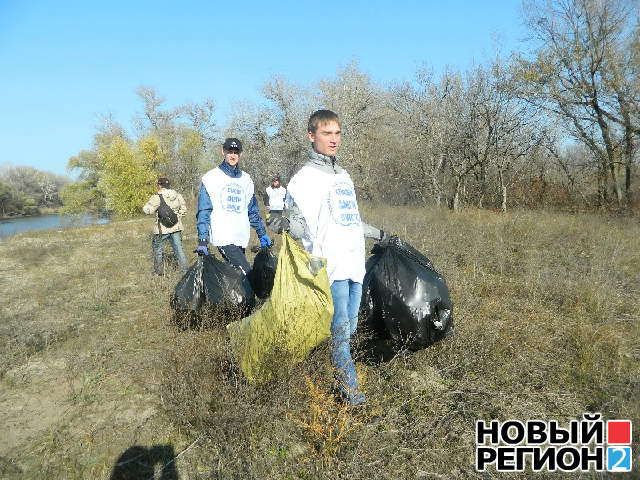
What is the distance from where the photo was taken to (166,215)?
582 cm

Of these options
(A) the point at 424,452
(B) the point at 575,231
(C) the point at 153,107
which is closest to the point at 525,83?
(B) the point at 575,231

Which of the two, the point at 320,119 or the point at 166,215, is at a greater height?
the point at 320,119

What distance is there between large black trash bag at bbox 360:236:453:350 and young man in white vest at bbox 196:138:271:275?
1.45 metres

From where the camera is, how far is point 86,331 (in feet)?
13.4

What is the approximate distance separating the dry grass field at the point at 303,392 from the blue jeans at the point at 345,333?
0.25 feet

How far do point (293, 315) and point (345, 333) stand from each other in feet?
1.27

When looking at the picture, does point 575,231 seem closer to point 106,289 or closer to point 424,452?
point 424,452

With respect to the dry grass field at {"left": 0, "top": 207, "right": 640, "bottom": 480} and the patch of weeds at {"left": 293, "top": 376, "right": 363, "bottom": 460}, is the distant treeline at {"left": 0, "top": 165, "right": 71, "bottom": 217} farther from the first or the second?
the patch of weeds at {"left": 293, "top": 376, "right": 363, "bottom": 460}

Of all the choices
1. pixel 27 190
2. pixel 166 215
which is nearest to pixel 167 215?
pixel 166 215

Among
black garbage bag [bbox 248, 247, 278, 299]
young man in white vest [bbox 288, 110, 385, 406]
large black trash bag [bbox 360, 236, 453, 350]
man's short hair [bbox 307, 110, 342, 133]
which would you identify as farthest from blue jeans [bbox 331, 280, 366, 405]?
black garbage bag [bbox 248, 247, 278, 299]

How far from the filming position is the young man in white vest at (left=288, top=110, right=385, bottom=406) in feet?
7.24

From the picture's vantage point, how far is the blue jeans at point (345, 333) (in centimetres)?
217

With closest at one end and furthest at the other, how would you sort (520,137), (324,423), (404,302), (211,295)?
(324,423) < (404,302) < (211,295) < (520,137)

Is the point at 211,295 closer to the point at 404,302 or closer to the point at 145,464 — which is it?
the point at 145,464
